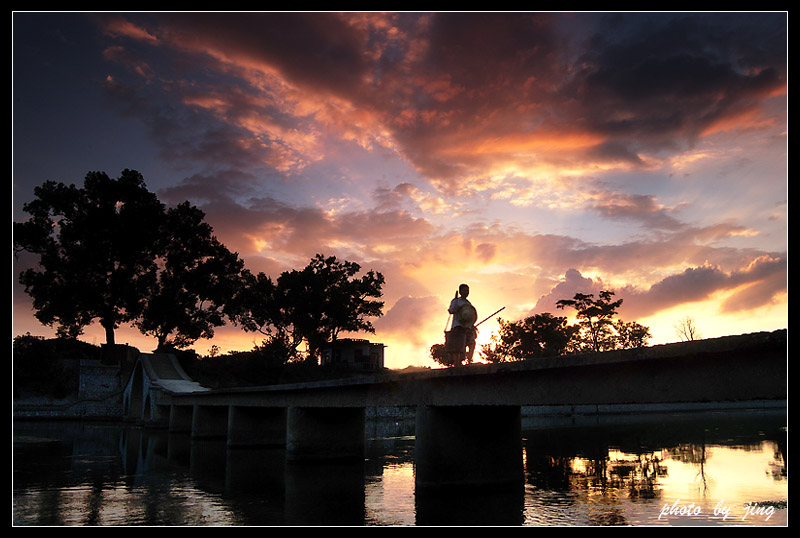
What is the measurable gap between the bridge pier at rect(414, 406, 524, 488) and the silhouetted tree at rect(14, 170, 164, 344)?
2156 inches

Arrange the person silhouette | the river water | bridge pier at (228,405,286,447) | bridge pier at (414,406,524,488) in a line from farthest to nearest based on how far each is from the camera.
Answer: bridge pier at (228,405,286,447), bridge pier at (414,406,524,488), the person silhouette, the river water

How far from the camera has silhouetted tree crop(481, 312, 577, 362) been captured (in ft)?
291

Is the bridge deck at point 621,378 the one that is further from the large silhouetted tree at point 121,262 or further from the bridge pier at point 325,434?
the large silhouetted tree at point 121,262

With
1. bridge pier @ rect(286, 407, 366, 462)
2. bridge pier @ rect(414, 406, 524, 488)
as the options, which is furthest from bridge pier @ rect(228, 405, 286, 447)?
bridge pier @ rect(414, 406, 524, 488)

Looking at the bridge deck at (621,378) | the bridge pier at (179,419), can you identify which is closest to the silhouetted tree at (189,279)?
the bridge pier at (179,419)

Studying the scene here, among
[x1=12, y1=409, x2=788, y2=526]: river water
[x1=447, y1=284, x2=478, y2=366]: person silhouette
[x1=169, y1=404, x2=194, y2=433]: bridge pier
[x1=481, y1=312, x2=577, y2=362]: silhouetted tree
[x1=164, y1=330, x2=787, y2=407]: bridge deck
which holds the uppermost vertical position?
[x1=481, y1=312, x2=577, y2=362]: silhouetted tree

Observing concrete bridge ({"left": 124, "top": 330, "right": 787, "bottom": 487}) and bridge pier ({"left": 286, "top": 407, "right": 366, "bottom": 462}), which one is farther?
bridge pier ({"left": 286, "top": 407, "right": 366, "bottom": 462})

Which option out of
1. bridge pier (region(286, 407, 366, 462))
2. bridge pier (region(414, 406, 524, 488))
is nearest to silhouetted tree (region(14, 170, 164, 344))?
bridge pier (region(286, 407, 366, 462))

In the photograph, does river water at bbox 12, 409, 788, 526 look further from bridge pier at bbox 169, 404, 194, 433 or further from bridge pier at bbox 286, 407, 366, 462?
bridge pier at bbox 169, 404, 194, 433

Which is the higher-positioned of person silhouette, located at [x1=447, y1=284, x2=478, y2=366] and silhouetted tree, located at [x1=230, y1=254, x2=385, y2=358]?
silhouetted tree, located at [x1=230, y1=254, x2=385, y2=358]

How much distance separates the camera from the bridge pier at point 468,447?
15.3 meters

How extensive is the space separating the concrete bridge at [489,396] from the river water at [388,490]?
1.13 m

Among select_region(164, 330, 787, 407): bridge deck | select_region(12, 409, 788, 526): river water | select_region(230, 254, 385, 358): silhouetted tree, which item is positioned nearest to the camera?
select_region(164, 330, 787, 407): bridge deck

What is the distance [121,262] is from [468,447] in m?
57.4
